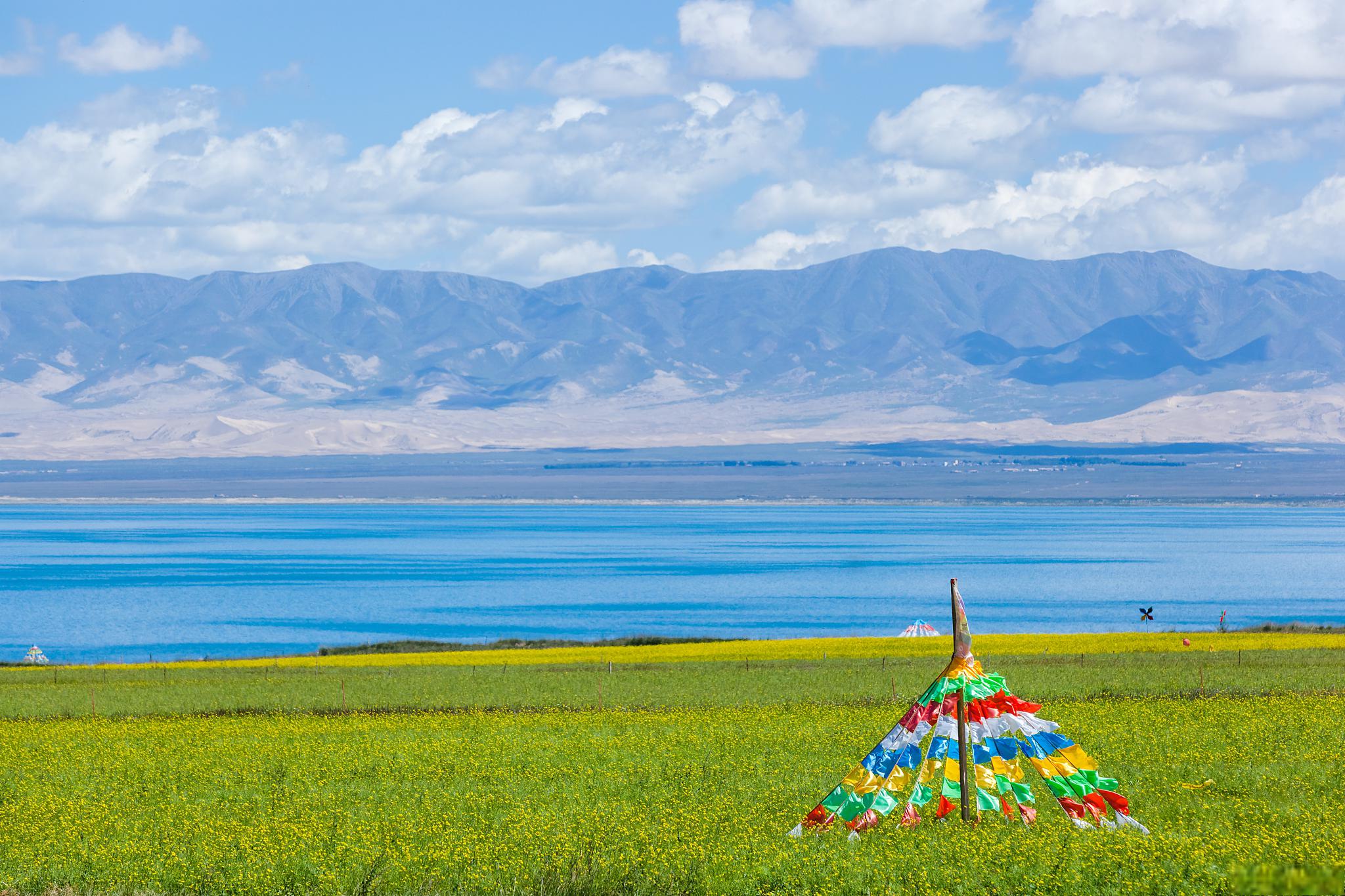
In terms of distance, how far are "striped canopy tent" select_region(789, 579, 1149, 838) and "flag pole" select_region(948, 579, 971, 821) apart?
17 mm

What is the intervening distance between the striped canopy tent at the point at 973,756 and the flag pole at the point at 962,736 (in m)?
0.02

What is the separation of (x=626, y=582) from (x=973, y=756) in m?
102

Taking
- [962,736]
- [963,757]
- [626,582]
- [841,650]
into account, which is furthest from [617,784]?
[626,582]

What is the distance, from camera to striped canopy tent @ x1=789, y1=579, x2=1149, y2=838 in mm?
20953

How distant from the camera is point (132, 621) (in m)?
98.0

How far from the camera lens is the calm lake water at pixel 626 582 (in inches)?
3676

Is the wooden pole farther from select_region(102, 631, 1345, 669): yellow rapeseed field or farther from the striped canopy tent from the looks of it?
select_region(102, 631, 1345, 669): yellow rapeseed field

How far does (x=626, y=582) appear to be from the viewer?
123 meters

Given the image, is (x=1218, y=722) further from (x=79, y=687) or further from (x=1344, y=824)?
(x=79, y=687)

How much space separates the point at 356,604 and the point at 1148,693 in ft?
252

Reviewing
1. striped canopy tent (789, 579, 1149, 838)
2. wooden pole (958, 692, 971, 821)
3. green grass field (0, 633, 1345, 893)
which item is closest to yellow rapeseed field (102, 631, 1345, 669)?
green grass field (0, 633, 1345, 893)

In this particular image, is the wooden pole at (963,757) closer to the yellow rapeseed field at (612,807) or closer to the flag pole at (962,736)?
the flag pole at (962,736)

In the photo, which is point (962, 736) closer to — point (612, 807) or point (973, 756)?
point (973, 756)

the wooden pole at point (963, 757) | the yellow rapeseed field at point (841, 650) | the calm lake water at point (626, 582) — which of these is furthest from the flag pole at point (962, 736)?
the calm lake water at point (626, 582)
